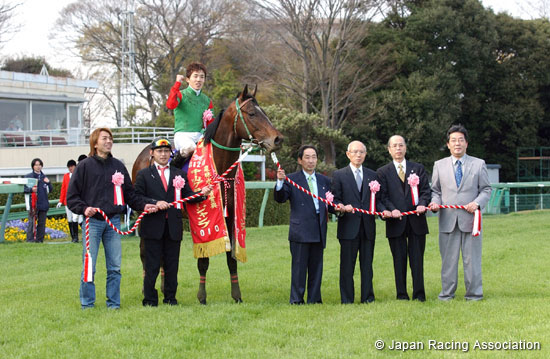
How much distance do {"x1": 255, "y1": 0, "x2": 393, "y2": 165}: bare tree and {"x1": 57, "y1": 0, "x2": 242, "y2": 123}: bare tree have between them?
6.67 m

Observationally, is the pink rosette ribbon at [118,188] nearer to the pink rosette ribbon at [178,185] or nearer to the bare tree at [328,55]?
the pink rosette ribbon at [178,185]

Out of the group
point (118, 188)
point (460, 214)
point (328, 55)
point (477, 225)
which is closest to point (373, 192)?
point (460, 214)

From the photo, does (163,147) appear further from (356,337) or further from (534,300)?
(534,300)

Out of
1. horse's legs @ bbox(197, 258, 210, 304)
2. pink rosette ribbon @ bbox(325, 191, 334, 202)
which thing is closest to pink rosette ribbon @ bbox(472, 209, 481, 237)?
pink rosette ribbon @ bbox(325, 191, 334, 202)

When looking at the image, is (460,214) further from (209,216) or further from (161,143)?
(161,143)

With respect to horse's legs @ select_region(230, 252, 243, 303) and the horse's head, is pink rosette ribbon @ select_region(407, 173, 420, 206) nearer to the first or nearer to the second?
the horse's head

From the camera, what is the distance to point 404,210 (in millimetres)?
7453

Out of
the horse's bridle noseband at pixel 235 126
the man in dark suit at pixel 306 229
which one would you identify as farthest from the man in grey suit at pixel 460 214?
the horse's bridle noseband at pixel 235 126

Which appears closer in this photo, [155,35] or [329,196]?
[329,196]

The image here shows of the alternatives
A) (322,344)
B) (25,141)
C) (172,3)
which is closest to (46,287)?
(322,344)

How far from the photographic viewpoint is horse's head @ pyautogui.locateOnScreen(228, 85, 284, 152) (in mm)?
7141

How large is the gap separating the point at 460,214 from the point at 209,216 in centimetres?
290

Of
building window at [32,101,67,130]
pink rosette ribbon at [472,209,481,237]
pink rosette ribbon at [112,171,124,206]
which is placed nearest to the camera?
pink rosette ribbon at [112,171,124,206]

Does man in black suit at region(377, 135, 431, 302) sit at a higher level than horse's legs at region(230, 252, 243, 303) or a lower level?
higher
